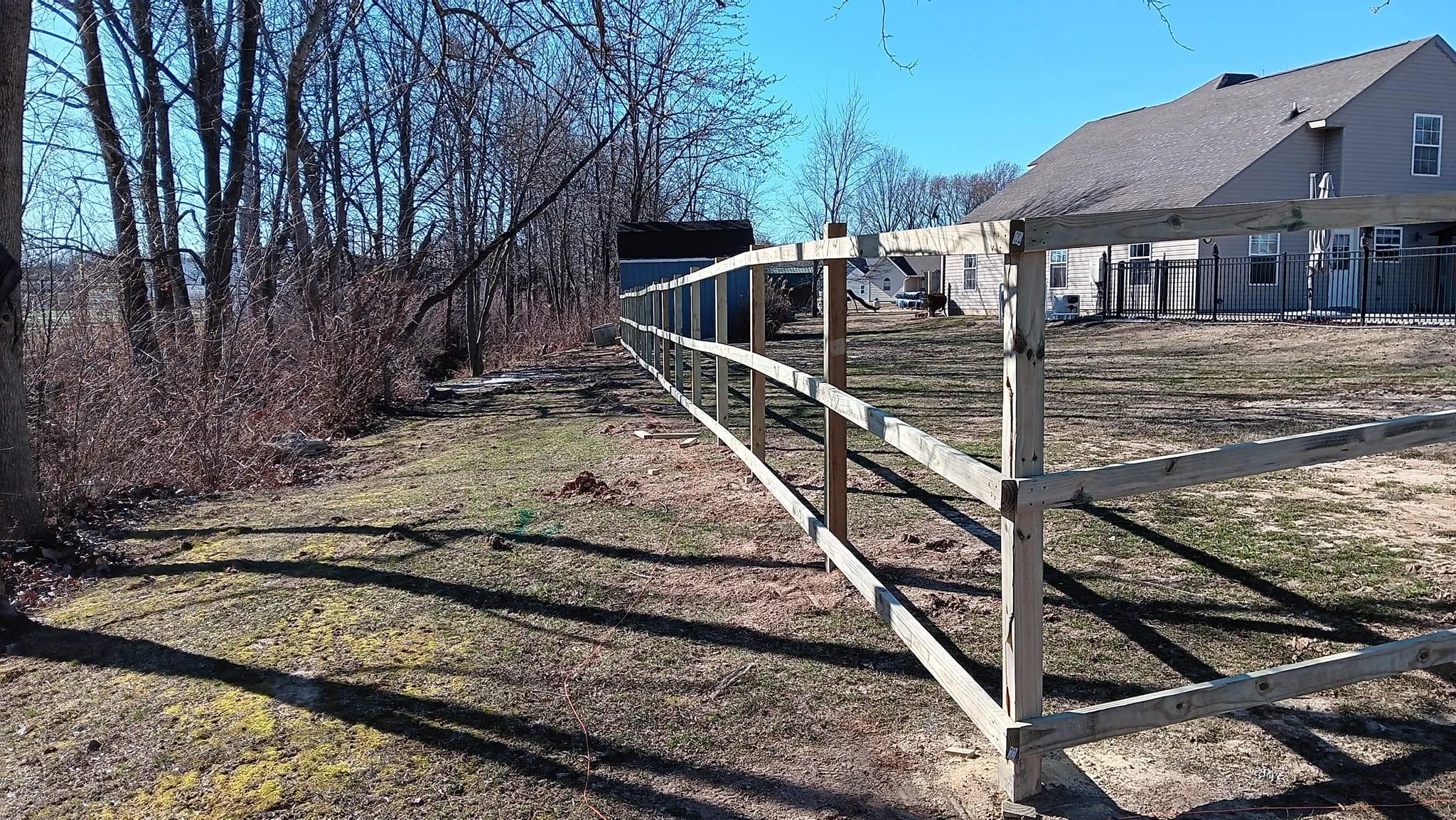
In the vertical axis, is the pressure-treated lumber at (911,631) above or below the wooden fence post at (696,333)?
below

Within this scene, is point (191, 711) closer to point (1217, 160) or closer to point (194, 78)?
point (194, 78)

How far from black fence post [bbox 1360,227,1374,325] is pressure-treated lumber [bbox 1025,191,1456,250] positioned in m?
14.5

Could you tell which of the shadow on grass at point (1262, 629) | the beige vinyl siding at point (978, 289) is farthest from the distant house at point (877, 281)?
the shadow on grass at point (1262, 629)

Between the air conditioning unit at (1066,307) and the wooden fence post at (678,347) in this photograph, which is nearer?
the wooden fence post at (678,347)

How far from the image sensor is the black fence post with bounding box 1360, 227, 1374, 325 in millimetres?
16719

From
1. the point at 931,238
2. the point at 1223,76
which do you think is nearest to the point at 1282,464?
the point at 931,238

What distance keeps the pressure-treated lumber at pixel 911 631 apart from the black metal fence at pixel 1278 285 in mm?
19618

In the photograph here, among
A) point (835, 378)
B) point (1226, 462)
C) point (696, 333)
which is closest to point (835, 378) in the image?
point (835, 378)

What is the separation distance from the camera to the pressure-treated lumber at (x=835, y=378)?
3.96 meters

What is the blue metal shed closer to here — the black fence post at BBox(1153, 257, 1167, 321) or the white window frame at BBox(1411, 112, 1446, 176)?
the black fence post at BBox(1153, 257, 1167, 321)

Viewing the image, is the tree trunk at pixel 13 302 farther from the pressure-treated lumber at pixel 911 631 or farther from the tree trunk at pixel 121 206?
the pressure-treated lumber at pixel 911 631

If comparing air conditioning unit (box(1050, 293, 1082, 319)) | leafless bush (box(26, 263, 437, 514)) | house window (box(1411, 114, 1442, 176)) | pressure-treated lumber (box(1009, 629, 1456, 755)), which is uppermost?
house window (box(1411, 114, 1442, 176))

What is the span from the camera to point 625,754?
2.82 m

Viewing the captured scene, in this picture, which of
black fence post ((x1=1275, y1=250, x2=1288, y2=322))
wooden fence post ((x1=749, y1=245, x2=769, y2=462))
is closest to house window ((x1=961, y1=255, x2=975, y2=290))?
black fence post ((x1=1275, y1=250, x2=1288, y2=322))
